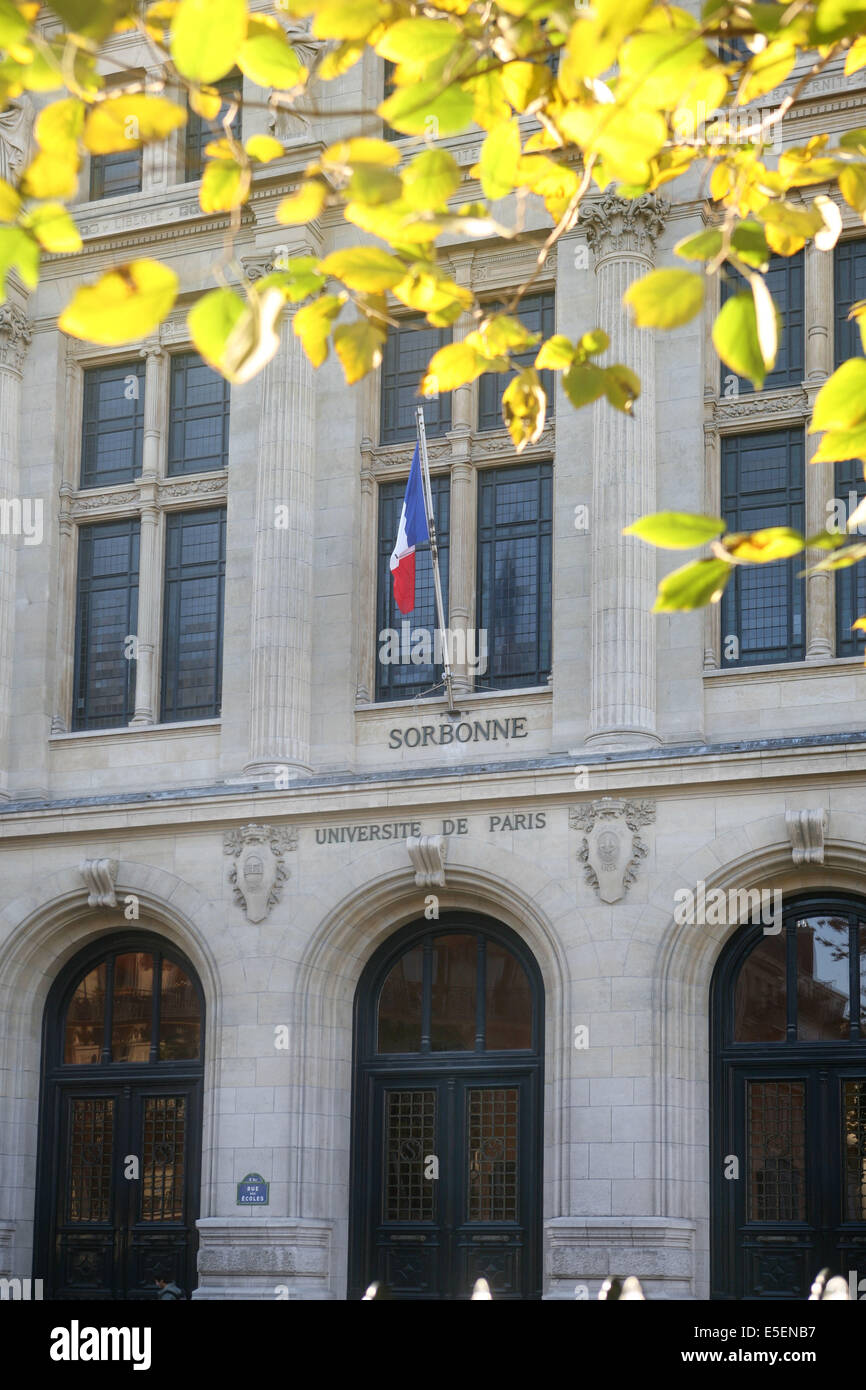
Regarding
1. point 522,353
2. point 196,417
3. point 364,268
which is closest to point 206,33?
point 364,268

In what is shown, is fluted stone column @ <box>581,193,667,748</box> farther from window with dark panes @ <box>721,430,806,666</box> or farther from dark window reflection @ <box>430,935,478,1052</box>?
dark window reflection @ <box>430,935,478,1052</box>

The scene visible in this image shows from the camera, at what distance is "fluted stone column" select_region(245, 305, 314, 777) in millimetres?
25359

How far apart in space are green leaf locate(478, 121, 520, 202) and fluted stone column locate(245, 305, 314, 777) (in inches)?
733

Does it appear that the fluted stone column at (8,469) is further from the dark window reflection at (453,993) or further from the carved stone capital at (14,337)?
the dark window reflection at (453,993)

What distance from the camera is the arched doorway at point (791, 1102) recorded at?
889 inches

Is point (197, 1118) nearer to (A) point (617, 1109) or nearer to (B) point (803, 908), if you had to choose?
(A) point (617, 1109)

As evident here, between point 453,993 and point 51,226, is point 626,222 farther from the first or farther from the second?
point 51,226

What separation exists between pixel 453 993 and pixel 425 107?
63.6 ft

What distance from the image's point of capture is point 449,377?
25.7 ft

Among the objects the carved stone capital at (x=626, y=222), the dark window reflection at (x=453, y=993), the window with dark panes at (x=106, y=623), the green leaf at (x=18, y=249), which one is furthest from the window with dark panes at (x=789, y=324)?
the green leaf at (x=18, y=249)

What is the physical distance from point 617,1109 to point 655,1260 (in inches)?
67.0

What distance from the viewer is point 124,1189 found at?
1029 inches

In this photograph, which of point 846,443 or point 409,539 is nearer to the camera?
point 846,443
